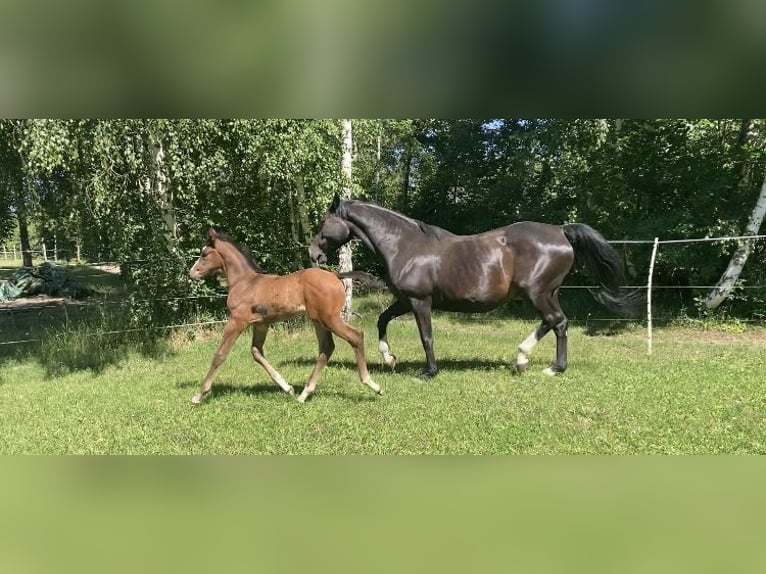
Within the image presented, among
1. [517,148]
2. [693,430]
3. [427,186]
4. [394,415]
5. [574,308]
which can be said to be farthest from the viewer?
[427,186]

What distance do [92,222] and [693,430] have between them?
9.11 meters

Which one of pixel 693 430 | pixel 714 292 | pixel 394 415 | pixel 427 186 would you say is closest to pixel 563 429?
pixel 693 430

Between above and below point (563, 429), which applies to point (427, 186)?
above

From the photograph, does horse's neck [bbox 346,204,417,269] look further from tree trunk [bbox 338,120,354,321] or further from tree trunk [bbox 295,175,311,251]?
tree trunk [bbox 295,175,311,251]

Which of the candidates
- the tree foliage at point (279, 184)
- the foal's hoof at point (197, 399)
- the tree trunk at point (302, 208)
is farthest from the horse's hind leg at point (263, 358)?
the tree trunk at point (302, 208)

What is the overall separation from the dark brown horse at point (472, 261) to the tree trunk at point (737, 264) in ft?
17.4

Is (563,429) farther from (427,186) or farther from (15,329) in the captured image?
(427,186)

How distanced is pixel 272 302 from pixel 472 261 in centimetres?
247

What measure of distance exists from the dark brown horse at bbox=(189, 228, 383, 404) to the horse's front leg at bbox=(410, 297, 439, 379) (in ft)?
3.58

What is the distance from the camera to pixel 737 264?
10.1 m

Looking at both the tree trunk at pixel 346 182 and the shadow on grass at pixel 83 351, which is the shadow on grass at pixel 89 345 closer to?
the shadow on grass at pixel 83 351

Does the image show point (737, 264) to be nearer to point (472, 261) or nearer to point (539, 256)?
point (539, 256)

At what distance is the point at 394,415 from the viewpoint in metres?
4.88

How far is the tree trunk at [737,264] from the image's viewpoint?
9.63m
